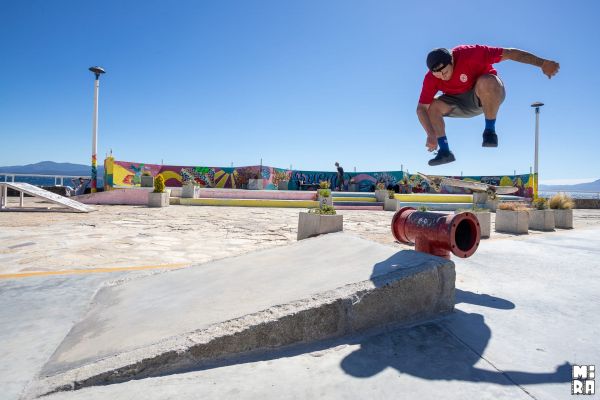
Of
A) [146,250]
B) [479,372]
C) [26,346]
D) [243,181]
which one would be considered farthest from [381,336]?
[243,181]

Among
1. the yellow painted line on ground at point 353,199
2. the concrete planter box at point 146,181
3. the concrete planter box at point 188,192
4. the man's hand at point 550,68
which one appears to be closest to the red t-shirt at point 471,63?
the man's hand at point 550,68

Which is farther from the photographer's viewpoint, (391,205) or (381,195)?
(381,195)

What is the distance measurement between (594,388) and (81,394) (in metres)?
2.43

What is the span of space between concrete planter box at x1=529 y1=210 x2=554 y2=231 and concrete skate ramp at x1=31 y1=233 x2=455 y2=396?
8.10 m

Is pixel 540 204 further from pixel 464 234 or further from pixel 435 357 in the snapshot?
pixel 435 357

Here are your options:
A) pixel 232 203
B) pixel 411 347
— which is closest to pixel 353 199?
pixel 232 203

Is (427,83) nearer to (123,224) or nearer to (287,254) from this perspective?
(287,254)

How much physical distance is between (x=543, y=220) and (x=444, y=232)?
26.4 ft

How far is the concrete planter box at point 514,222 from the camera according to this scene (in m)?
8.12

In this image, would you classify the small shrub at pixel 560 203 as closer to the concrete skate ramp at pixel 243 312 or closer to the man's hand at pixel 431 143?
the man's hand at pixel 431 143

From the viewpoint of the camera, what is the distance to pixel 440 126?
10.7ft

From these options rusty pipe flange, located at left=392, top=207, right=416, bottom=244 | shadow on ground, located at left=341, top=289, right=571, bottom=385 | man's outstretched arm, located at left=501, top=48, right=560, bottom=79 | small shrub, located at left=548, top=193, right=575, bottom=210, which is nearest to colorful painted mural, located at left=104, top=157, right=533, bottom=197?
small shrub, located at left=548, top=193, right=575, bottom=210

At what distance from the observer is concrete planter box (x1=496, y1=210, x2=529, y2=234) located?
26.7 feet

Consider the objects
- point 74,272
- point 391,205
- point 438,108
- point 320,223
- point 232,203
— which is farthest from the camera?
point 232,203
